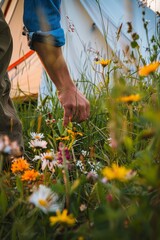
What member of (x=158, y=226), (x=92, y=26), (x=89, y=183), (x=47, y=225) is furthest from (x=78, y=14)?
(x=158, y=226)

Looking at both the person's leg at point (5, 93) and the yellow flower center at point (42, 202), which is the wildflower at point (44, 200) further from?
the person's leg at point (5, 93)

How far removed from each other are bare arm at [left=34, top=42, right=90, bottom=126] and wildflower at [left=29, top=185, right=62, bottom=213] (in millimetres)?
603

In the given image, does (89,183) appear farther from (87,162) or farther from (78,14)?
(78,14)

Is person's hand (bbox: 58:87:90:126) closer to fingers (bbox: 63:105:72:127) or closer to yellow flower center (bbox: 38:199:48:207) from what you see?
fingers (bbox: 63:105:72:127)

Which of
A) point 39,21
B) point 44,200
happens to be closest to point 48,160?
point 44,200

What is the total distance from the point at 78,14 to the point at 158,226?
11.2 ft

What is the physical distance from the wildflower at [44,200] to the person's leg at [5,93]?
71 cm

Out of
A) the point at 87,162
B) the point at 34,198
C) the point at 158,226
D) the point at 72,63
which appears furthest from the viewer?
the point at 72,63

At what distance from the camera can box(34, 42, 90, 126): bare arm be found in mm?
1305

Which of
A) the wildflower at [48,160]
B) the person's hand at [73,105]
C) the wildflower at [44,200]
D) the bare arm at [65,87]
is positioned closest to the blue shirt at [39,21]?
the bare arm at [65,87]

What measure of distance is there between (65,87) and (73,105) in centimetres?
7

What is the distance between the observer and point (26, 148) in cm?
165

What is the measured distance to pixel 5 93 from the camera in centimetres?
149

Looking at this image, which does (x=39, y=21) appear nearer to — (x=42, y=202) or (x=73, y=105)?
(x=73, y=105)
